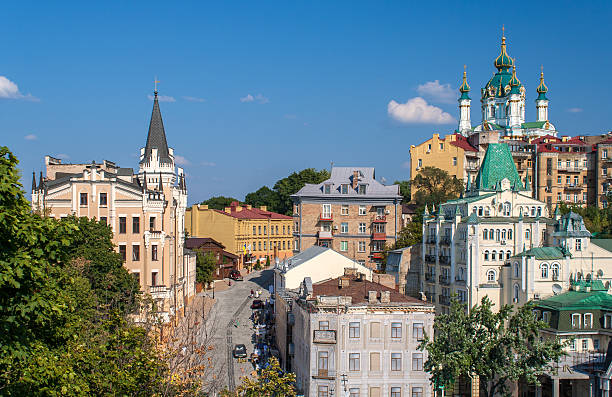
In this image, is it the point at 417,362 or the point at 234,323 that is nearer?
the point at 417,362

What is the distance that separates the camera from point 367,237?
79.9 metres

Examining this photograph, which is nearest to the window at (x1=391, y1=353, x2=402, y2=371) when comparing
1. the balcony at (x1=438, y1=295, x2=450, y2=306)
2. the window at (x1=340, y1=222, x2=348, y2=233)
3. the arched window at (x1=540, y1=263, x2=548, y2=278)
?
the arched window at (x1=540, y1=263, x2=548, y2=278)

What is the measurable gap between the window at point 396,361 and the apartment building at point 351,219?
40.0 m

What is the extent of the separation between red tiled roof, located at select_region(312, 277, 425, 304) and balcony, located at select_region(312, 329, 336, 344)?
251 cm

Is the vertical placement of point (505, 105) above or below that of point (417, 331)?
above

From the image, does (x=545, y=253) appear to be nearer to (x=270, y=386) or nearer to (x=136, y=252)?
(x=136, y=252)

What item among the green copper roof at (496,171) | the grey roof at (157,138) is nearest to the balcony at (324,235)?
the green copper roof at (496,171)

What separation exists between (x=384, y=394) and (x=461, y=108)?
A: 113 metres

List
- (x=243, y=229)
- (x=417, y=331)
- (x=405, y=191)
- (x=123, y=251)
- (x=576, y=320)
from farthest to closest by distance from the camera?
(x=405, y=191)
(x=243, y=229)
(x=123, y=251)
(x=576, y=320)
(x=417, y=331)

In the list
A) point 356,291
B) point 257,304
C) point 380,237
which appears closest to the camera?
point 356,291

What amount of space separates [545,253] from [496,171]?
492 inches

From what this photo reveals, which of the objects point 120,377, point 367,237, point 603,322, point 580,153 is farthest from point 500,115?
point 120,377

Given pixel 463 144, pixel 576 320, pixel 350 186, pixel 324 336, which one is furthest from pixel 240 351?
pixel 463 144

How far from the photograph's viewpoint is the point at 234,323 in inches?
2432
